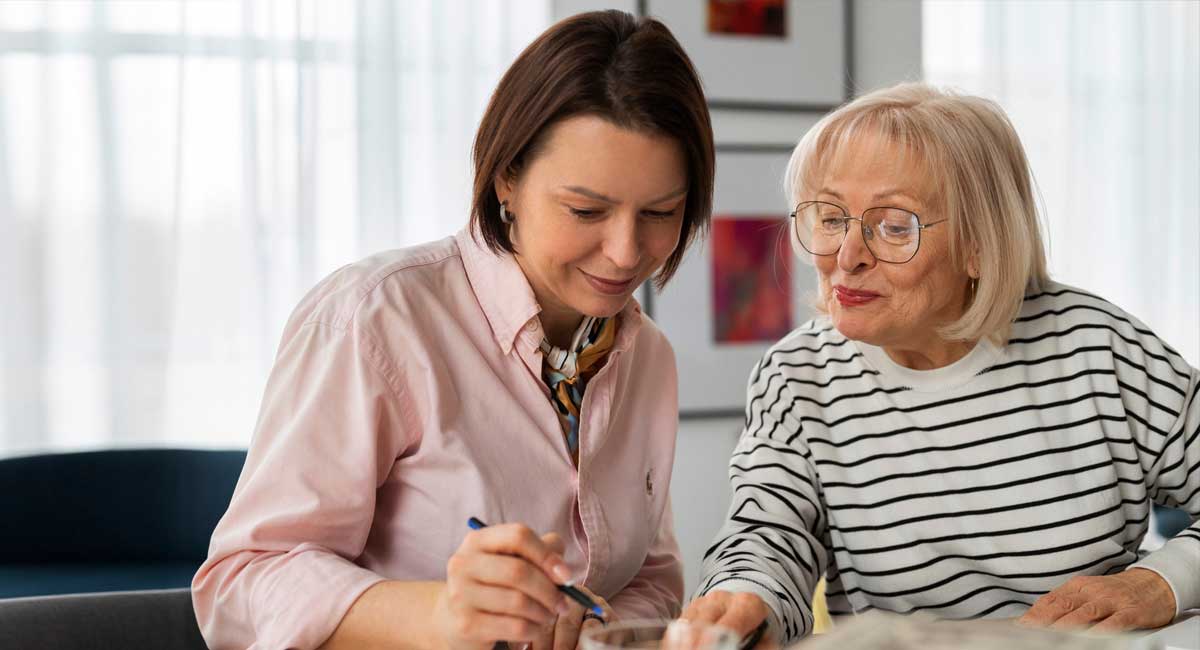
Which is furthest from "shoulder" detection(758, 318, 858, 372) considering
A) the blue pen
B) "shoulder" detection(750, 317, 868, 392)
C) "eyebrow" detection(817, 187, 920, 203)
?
the blue pen

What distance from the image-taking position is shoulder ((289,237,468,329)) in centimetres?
127

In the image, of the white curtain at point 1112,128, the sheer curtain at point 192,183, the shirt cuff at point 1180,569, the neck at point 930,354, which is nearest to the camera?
the shirt cuff at point 1180,569

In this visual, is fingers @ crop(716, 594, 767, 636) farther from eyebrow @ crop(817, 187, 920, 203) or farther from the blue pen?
eyebrow @ crop(817, 187, 920, 203)

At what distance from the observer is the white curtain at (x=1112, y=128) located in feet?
13.4

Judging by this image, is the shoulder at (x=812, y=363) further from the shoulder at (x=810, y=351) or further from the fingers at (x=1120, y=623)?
the fingers at (x=1120, y=623)

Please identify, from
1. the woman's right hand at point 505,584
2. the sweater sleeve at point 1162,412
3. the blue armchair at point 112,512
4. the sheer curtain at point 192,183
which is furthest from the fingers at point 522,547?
the sheer curtain at point 192,183

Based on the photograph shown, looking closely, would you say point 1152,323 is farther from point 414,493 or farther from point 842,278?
point 414,493

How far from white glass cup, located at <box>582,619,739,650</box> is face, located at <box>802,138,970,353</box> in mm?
804

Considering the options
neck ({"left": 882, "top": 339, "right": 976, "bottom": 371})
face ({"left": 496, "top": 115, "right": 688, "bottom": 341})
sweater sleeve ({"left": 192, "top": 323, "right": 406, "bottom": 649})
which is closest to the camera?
sweater sleeve ({"left": 192, "top": 323, "right": 406, "bottom": 649})

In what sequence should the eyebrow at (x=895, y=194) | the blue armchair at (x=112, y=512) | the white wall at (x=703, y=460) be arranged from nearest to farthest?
the eyebrow at (x=895, y=194) → the blue armchair at (x=112, y=512) → the white wall at (x=703, y=460)

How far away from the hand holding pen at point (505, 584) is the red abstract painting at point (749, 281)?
2.69 meters

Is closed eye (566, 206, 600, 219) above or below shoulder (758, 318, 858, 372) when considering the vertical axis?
above

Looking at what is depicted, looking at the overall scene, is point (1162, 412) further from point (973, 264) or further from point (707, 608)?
point (707, 608)

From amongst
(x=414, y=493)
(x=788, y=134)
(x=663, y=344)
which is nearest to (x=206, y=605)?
(x=414, y=493)
